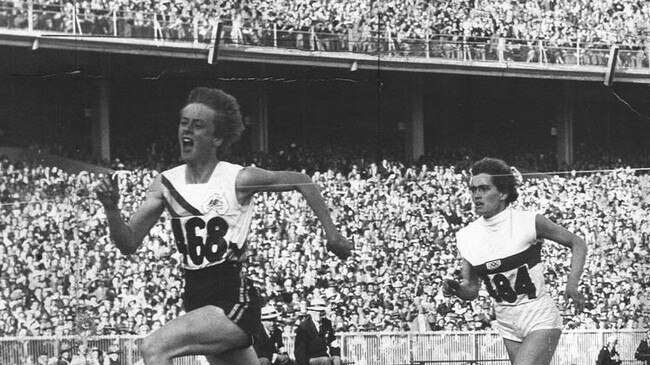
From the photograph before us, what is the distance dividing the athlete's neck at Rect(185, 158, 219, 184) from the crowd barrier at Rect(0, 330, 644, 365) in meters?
6.58

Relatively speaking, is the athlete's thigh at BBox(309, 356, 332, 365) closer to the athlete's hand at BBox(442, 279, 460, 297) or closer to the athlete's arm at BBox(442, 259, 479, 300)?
the athlete's arm at BBox(442, 259, 479, 300)

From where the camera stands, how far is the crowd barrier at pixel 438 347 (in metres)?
13.7

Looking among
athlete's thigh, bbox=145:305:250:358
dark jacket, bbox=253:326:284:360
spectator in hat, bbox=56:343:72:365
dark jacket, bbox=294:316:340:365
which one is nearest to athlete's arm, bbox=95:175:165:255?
athlete's thigh, bbox=145:305:250:358

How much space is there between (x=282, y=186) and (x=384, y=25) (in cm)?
1266

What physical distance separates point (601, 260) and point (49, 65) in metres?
8.74

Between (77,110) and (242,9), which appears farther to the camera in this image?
(77,110)

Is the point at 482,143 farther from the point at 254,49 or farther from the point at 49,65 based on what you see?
the point at 49,65

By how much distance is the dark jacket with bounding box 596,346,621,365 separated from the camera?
14.1m

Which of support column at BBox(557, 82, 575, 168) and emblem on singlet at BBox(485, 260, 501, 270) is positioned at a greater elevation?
emblem on singlet at BBox(485, 260, 501, 270)

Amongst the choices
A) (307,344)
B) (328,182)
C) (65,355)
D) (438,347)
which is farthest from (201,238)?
(328,182)

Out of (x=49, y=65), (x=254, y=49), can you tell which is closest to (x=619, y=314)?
(x=254, y=49)

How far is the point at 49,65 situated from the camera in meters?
19.2

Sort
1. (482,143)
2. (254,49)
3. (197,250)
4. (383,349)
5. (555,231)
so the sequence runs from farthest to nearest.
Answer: (482,143) → (254,49) → (383,349) → (555,231) → (197,250)

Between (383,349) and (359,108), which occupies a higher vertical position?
(359,108)
